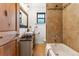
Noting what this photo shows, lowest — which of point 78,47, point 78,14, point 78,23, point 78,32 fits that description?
point 78,47

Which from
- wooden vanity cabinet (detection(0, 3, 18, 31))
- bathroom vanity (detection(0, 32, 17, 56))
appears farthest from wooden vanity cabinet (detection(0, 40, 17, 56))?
wooden vanity cabinet (detection(0, 3, 18, 31))

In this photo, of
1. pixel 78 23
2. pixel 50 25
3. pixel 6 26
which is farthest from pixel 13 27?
pixel 50 25

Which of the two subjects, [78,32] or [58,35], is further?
[58,35]

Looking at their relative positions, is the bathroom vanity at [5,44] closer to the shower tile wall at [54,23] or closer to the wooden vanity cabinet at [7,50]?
the wooden vanity cabinet at [7,50]

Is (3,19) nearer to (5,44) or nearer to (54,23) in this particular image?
(5,44)

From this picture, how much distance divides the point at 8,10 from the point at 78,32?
112cm

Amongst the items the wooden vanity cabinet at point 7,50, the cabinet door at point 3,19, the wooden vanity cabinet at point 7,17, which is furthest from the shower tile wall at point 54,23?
the cabinet door at point 3,19

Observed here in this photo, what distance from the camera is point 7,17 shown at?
2035 millimetres

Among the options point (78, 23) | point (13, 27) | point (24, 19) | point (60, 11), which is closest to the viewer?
point (78, 23)

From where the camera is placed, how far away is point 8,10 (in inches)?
79.8

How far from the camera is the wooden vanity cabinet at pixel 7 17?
1.79m

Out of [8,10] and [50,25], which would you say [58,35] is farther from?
[8,10]

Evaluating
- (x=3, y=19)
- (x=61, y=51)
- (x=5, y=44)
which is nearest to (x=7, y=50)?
(x=5, y=44)

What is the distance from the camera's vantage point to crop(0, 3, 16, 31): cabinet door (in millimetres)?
1796
